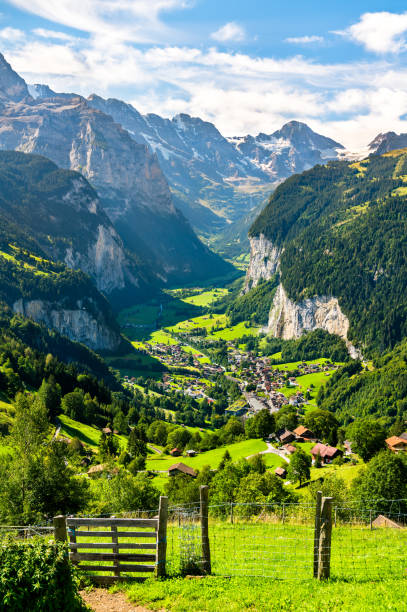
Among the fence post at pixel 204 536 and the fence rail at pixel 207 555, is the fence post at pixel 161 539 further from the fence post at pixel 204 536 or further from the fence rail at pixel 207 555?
the fence post at pixel 204 536

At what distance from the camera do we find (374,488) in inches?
1780

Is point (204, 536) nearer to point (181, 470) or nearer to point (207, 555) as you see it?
point (207, 555)

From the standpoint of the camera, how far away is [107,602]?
13.7 m

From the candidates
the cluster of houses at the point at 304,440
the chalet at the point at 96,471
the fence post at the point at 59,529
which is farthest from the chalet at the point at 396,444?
the fence post at the point at 59,529

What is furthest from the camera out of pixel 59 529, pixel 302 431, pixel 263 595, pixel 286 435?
pixel 302 431

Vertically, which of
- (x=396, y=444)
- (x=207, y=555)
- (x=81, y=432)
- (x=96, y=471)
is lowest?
(x=396, y=444)

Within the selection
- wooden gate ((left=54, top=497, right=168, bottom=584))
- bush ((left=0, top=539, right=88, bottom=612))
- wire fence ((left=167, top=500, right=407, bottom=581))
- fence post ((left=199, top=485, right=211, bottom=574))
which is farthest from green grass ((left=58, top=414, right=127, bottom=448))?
bush ((left=0, top=539, right=88, bottom=612))

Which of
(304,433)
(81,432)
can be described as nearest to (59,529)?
(81,432)

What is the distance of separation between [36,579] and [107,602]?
13.1 ft

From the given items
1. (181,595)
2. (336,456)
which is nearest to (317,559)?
(181,595)

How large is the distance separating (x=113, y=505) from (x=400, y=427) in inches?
3466

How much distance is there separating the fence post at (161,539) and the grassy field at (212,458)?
66791 mm

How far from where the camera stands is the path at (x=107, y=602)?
43.3ft

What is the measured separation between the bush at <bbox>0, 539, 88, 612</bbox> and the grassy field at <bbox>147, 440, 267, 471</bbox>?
70.4 metres
